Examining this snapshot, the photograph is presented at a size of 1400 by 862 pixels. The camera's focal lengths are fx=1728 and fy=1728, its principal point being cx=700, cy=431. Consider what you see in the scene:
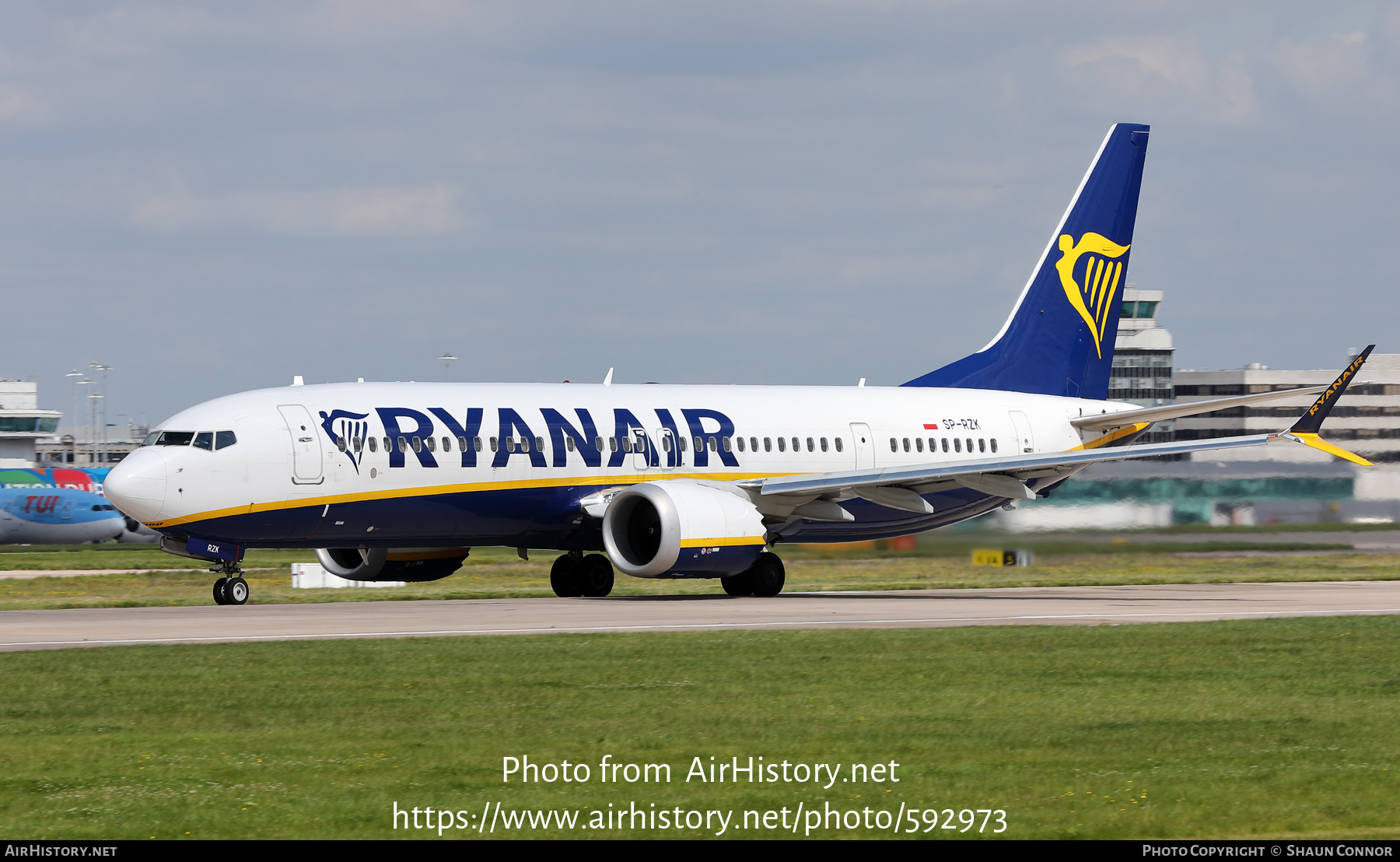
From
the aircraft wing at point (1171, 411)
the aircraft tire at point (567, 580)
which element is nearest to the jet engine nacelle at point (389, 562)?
the aircraft tire at point (567, 580)

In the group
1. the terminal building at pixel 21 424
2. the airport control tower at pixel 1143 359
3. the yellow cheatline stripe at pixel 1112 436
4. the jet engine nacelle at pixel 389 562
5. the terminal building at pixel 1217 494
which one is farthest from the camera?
the airport control tower at pixel 1143 359

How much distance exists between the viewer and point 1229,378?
191 meters

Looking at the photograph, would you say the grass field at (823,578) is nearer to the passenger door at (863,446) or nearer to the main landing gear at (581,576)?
the main landing gear at (581,576)

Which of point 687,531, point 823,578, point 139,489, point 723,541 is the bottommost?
point 823,578

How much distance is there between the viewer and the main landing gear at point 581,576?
35.7 meters

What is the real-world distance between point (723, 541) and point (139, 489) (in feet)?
33.7

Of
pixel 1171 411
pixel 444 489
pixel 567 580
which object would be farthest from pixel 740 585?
pixel 1171 411

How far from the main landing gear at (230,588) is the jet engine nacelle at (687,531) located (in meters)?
6.64

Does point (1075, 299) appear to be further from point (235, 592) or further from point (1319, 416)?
point (235, 592)

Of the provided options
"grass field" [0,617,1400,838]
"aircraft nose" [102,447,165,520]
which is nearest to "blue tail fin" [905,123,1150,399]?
"aircraft nose" [102,447,165,520]

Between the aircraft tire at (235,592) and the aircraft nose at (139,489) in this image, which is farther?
the aircraft tire at (235,592)

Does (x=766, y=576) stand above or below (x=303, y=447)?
below

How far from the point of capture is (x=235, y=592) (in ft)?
102

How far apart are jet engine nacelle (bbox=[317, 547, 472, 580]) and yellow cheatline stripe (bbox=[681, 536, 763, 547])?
18.6 ft
